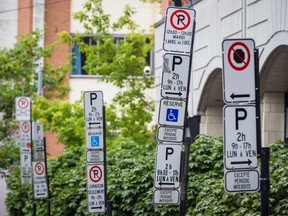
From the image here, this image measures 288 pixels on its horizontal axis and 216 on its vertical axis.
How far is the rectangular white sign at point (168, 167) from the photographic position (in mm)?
12555

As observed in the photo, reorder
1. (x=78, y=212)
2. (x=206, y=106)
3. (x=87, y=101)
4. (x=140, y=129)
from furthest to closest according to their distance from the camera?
(x=140, y=129), (x=206, y=106), (x=78, y=212), (x=87, y=101)

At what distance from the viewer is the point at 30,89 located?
33.5m

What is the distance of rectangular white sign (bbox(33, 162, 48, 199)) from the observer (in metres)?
22.1

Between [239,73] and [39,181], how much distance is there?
42.4ft

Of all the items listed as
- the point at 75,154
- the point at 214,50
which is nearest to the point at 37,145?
the point at 75,154

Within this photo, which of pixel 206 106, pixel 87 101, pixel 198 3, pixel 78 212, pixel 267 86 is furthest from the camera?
pixel 206 106

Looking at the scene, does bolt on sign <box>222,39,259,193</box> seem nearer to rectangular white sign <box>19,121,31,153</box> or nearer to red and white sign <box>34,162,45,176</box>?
red and white sign <box>34,162,45,176</box>

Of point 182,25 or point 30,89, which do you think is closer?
point 182,25

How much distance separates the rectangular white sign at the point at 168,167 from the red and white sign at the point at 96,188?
12.7ft

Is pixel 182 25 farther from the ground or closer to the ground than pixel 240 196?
farther from the ground

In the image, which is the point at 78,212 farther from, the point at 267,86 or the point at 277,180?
the point at 277,180

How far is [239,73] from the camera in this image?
1006 centimetres

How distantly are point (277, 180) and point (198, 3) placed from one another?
11492 mm

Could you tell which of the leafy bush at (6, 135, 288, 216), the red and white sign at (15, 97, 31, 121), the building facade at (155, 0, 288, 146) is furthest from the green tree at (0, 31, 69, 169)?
the building facade at (155, 0, 288, 146)
